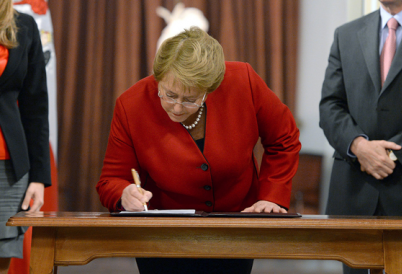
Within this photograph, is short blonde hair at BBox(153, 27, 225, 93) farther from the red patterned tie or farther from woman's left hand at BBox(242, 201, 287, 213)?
the red patterned tie

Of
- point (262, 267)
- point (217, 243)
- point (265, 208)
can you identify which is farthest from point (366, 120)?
point (262, 267)

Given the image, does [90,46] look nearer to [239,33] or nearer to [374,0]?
[239,33]

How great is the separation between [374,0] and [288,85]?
0.92 metres

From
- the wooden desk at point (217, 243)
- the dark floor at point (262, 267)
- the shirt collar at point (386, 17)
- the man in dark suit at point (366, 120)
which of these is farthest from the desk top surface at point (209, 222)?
the dark floor at point (262, 267)

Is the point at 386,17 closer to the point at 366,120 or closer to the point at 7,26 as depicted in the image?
the point at 366,120

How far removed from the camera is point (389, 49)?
2.08 m

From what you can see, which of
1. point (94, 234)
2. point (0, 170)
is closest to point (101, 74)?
point (0, 170)

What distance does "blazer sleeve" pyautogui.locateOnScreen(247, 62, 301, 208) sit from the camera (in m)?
1.71

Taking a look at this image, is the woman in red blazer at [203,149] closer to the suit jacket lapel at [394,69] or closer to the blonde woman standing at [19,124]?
the blonde woman standing at [19,124]

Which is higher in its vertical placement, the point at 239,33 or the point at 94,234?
the point at 239,33

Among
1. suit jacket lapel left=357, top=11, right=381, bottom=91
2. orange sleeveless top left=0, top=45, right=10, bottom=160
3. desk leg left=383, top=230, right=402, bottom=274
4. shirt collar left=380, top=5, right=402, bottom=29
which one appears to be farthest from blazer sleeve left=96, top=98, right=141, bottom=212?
shirt collar left=380, top=5, right=402, bottom=29

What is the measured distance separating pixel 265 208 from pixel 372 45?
39.4 inches

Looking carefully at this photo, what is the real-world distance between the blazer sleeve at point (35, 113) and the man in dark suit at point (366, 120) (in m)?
1.26

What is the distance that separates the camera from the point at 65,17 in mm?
3502
